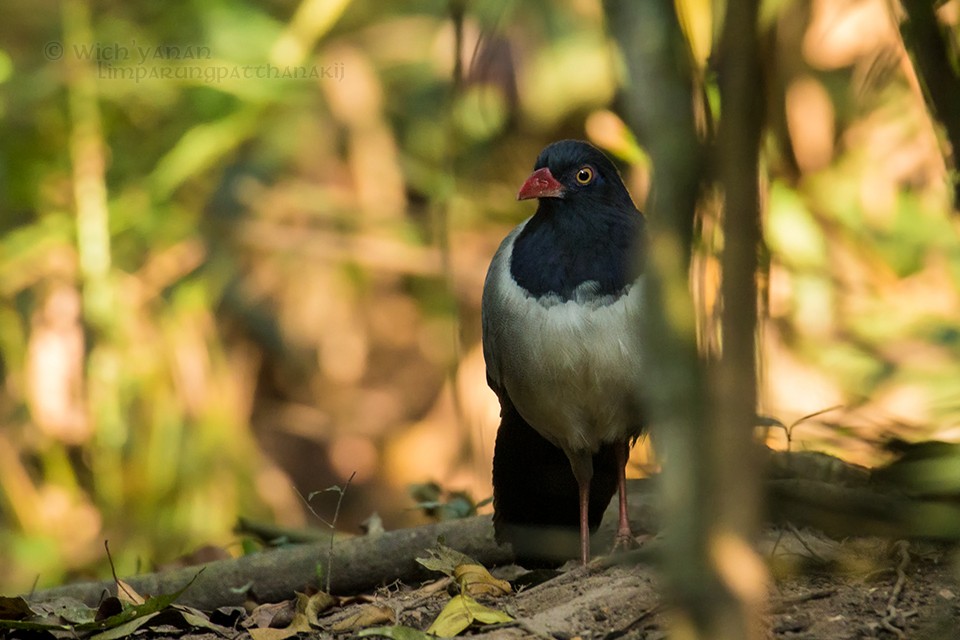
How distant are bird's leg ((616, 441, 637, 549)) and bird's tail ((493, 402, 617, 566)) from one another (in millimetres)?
57

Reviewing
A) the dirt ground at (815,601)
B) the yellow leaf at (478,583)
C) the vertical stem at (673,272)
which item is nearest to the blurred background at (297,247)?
the yellow leaf at (478,583)

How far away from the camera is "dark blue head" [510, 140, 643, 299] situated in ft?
13.5

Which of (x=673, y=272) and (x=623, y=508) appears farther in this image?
(x=623, y=508)

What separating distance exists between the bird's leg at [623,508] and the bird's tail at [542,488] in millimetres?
57

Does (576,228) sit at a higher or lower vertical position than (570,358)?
higher

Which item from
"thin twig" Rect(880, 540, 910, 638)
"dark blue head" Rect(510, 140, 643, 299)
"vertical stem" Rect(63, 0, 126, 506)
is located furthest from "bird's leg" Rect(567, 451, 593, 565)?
"vertical stem" Rect(63, 0, 126, 506)

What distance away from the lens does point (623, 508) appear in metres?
4.27

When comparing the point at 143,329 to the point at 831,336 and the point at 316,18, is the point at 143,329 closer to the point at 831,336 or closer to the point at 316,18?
the point at 316,18

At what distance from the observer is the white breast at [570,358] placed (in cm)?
400

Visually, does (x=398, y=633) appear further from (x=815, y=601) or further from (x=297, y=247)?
(x=297, y=247)

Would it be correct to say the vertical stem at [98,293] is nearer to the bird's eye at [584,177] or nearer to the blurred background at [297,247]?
the blurred background at [297,247]

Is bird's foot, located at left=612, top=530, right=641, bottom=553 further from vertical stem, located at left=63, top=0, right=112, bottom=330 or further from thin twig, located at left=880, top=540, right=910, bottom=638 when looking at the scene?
vertical stem, located at left=63, top=0, right=112, bottom=330

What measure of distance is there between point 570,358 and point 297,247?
4167 mm

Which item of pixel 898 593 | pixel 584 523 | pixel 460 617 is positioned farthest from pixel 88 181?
pixel 898 593
